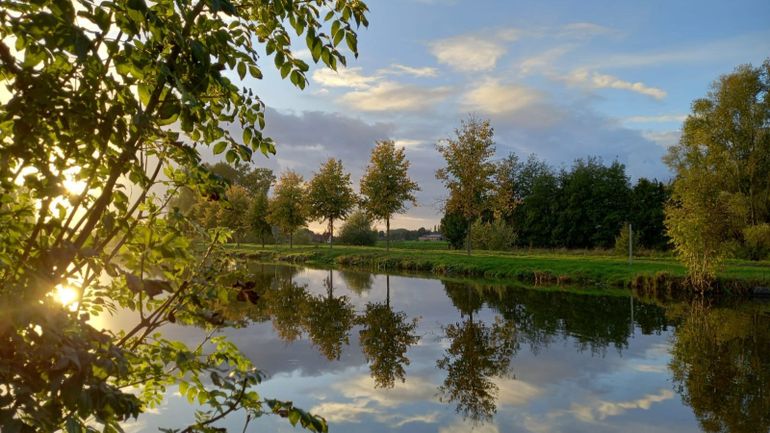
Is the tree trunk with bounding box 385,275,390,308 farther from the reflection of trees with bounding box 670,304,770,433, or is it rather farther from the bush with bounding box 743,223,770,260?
the bush with bounding box 743,223,770,260

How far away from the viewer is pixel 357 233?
215 feet

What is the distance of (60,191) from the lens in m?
1.91

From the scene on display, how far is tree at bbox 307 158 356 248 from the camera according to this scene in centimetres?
4950

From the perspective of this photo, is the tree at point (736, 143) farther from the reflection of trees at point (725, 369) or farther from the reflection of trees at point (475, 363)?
the reflection of trees at point (475, 363)

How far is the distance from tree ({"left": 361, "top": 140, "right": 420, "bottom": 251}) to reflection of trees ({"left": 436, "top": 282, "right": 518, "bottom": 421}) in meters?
24.5

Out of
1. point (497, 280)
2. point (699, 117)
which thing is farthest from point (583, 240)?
point (497, 280)

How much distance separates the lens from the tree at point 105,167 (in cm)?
176

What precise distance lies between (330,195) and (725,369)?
41.0 metres

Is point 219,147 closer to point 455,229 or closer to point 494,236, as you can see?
point 494,236

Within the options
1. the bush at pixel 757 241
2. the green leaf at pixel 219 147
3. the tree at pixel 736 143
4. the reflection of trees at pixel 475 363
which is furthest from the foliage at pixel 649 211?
the green leaf at pixel 219 147

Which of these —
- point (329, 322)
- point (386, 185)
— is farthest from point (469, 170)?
point (329, 322)

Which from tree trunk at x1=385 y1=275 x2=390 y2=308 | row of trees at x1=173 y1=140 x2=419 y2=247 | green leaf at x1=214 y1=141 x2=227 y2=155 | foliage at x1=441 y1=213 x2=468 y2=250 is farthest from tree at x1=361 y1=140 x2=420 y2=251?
green leaf at x1=214 y1=141 x2=227 y2=155

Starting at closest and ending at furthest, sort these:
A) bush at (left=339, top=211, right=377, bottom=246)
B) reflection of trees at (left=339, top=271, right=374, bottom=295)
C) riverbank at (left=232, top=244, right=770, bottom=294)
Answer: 1. riverbank at (left=232, top=244, right=770, bottom=294)
2. reflection of trees at (left=339, top=271, right=374, bottom=295)
3. bush at (left=339, top=211, right=377, bottom=246)

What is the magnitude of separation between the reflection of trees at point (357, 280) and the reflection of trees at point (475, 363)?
852cm
